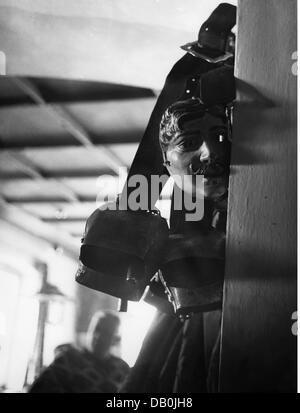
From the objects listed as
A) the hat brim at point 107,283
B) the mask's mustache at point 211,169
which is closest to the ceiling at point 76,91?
the hat brim at point 107,283

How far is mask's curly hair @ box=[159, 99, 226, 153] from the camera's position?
0.56 meters

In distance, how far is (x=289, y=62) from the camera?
0.48 m

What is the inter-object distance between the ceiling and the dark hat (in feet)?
0.84

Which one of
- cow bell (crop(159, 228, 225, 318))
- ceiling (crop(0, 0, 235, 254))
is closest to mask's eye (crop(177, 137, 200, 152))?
cow bell (crop(159, 228, 225, 318))

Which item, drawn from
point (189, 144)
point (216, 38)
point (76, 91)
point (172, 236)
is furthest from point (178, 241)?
point (76, 91)

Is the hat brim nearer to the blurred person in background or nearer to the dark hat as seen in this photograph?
the blurred person in background

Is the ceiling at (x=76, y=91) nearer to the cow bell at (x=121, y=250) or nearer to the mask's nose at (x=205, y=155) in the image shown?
the cow bell at (x=121, y=250)

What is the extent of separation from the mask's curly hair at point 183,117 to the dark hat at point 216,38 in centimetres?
9

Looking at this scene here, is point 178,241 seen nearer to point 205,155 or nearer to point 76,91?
point 205,155

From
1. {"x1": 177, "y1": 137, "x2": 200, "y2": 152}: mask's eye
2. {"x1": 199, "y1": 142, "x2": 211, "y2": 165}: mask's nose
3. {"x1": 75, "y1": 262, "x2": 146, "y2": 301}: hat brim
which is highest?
{"x1": 177, "y1": 137, "x2": 200, "y2": 152}: mask's eye

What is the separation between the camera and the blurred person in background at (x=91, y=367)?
20.7 inches
